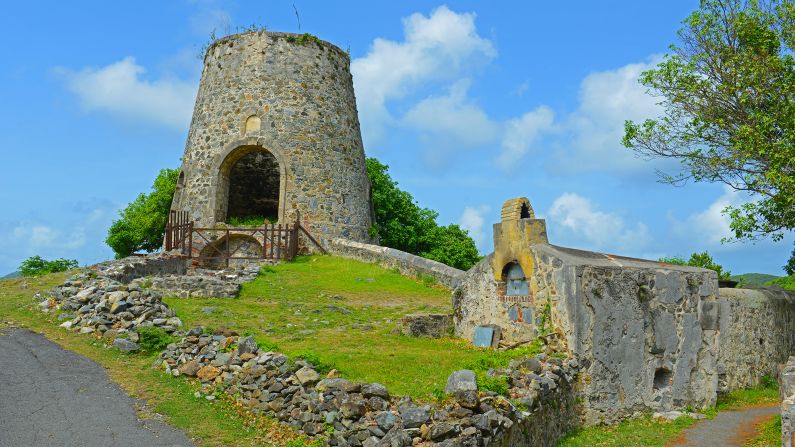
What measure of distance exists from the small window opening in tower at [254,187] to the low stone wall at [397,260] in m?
7.34

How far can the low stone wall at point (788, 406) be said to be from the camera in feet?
26.3

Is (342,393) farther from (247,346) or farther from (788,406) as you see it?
(788,406)

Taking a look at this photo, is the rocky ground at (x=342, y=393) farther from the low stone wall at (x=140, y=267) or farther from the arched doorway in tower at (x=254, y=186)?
the arched doorway in tower at (x=254, y=186)

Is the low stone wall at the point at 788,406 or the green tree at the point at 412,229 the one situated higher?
the green tree at the point at 412,229

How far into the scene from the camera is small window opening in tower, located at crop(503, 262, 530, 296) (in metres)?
12.4

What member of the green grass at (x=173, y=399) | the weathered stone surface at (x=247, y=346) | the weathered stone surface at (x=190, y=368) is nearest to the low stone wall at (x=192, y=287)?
the green grass at (x=173, y=399)

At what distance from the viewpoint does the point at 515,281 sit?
41.2 feet

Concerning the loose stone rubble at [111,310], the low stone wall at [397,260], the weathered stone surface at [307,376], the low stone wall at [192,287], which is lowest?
the weathered stone surface at [307,376]

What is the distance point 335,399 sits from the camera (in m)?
8.67

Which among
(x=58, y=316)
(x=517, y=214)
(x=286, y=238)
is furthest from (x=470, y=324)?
(x=286, y=238)

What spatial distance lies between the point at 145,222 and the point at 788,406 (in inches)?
1235

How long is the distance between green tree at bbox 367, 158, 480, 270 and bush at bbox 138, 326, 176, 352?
23084mm

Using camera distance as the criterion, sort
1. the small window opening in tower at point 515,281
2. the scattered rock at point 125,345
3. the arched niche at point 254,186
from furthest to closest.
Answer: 1. the arched niche at point 254,186
2. the scattered rock at point 125,345
3. the small window opening in tower at point 515,281

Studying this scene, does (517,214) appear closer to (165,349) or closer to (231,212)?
(165,349)
